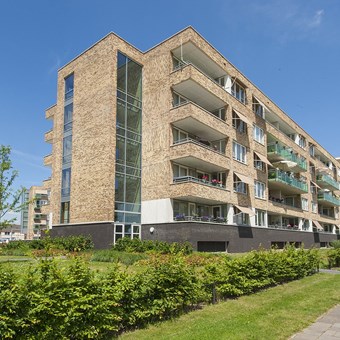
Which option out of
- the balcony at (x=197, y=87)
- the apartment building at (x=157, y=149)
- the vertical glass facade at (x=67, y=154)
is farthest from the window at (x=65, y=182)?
the balcony at (x=197, y=87)

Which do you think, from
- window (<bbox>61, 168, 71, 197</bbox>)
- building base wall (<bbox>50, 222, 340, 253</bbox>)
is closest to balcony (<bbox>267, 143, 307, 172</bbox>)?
building base wall (<bbox>50, 222, 340, 253</bbox>)

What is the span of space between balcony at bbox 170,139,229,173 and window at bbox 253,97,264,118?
10886mm

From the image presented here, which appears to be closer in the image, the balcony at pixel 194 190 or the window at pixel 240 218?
the balcony at pixel 194 190

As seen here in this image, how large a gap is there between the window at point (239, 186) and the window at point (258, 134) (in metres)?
6.61

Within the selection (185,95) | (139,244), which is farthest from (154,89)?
(139,244)

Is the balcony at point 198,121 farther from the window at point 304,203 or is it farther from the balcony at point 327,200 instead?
the balcony at point 327,200

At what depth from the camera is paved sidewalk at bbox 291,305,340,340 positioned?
732 centimetres

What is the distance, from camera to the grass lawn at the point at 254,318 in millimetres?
7320

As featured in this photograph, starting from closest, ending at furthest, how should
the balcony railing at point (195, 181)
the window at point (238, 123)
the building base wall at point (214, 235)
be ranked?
1. the building base wall at point (214, 235)
2. the balcony railing at point (195, 181)
3. the window at point (238, 123)

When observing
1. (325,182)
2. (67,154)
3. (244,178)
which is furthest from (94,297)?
(325,182)

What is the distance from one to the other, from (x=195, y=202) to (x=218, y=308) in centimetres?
2124

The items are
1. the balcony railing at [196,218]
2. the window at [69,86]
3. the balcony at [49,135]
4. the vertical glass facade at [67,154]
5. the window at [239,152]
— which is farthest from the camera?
the balcony at [49,135]

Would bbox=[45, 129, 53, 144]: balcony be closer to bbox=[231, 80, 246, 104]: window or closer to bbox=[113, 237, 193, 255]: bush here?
bbox=[113, 237, 193, 255]: bush

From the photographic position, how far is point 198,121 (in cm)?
2856
